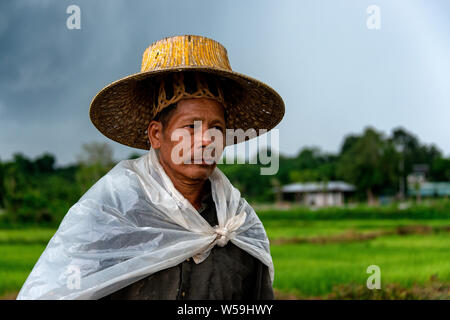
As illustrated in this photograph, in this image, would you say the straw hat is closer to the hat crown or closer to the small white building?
the hat crown

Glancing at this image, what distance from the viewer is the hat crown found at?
5.76 feet

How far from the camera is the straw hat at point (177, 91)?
1756mm

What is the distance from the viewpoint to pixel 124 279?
1590 millimetres

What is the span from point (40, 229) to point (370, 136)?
26612 millimetres

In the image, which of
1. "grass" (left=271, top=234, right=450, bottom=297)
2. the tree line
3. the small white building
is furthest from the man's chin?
the small white building

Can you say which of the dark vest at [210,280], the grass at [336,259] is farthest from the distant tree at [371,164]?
the dark vest at [210,280]

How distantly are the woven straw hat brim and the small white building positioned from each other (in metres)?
34.8

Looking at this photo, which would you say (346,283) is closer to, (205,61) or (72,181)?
(205,61)

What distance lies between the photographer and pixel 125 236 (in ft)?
5.46

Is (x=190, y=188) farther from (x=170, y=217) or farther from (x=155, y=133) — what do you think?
(x=155, y=133)

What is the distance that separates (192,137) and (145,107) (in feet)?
1.68

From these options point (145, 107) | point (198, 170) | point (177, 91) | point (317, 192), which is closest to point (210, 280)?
point (198, 170)
